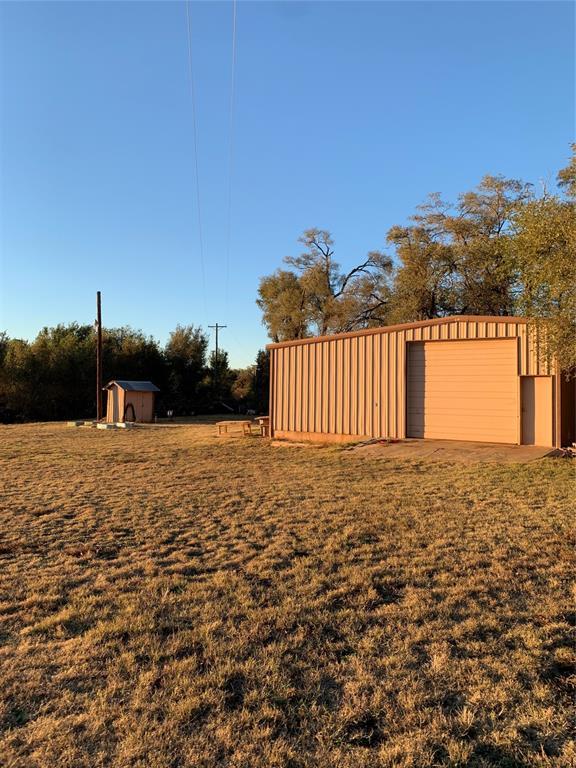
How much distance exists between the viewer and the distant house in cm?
2475

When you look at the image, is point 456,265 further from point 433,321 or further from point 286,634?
point 286,634

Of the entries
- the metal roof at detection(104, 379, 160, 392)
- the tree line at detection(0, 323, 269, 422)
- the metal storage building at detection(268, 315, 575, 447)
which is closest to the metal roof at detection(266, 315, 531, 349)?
the metal storage building at detection(268, 315, 575, 447)

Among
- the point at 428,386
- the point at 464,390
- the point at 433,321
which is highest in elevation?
the point at 433,321

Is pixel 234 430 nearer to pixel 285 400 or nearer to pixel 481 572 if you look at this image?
pixel 285 400

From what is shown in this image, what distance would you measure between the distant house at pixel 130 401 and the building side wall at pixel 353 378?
35.3ft

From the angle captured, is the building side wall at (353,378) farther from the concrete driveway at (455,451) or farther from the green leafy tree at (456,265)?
the green leafy tree at (456,265)

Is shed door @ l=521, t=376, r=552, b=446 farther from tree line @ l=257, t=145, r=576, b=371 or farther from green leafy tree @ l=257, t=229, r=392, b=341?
green leafy tree @ l=257, t=229, r=392, b=341

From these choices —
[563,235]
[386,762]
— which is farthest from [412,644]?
[563,235]

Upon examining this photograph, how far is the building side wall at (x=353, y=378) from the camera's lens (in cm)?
1349

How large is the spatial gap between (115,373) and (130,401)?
10533mm

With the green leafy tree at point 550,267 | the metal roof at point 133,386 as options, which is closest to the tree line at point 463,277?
the green leafy tree at point 550,267

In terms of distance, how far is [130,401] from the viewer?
2481 cm

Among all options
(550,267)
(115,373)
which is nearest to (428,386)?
(550,267)

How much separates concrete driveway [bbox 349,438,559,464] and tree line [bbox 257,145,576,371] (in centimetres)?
212
